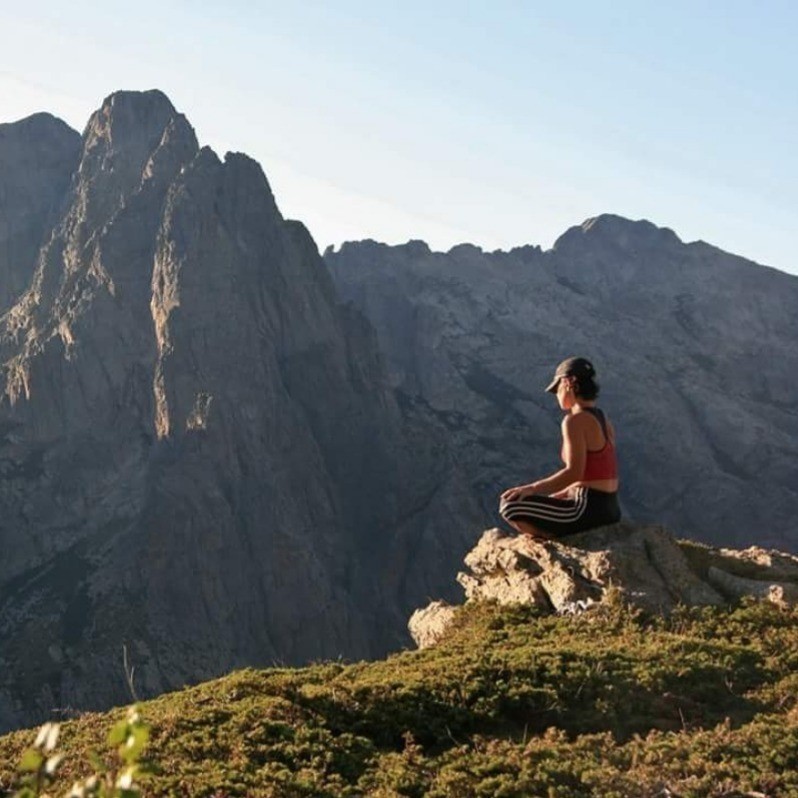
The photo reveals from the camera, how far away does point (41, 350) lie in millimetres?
127438

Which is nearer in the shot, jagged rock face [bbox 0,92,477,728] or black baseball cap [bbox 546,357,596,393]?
black baseball cap [bbox 546,357,596,393]

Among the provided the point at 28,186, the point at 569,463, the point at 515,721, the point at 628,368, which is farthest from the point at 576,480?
the point at 28,186

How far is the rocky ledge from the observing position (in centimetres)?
1577

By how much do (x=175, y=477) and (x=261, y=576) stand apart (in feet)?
48.1

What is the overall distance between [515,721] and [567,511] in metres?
5.73

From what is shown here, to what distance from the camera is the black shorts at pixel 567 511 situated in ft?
54.4

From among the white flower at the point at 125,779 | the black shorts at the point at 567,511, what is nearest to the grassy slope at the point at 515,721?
the black shorts at the point at 567,511

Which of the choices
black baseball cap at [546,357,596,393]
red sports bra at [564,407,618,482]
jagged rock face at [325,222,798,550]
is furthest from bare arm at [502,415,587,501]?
A: jagged rock face at [325,222,798,550]

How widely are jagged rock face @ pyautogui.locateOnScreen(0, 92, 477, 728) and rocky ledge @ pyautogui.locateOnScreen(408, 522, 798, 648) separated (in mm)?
83673

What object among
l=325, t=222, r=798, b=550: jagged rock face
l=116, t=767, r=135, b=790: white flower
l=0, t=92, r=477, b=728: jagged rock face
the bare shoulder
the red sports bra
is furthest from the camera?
l=325, t=222, r=798, b=550: jagged rock face

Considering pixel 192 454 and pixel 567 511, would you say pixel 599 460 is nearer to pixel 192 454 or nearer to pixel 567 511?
pixel 567 511

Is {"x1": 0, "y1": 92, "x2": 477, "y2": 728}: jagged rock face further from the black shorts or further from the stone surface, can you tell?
the black shorts

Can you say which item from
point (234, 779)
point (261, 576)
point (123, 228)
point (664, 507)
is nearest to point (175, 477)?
point (261, 576)

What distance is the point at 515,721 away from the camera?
11.4m
